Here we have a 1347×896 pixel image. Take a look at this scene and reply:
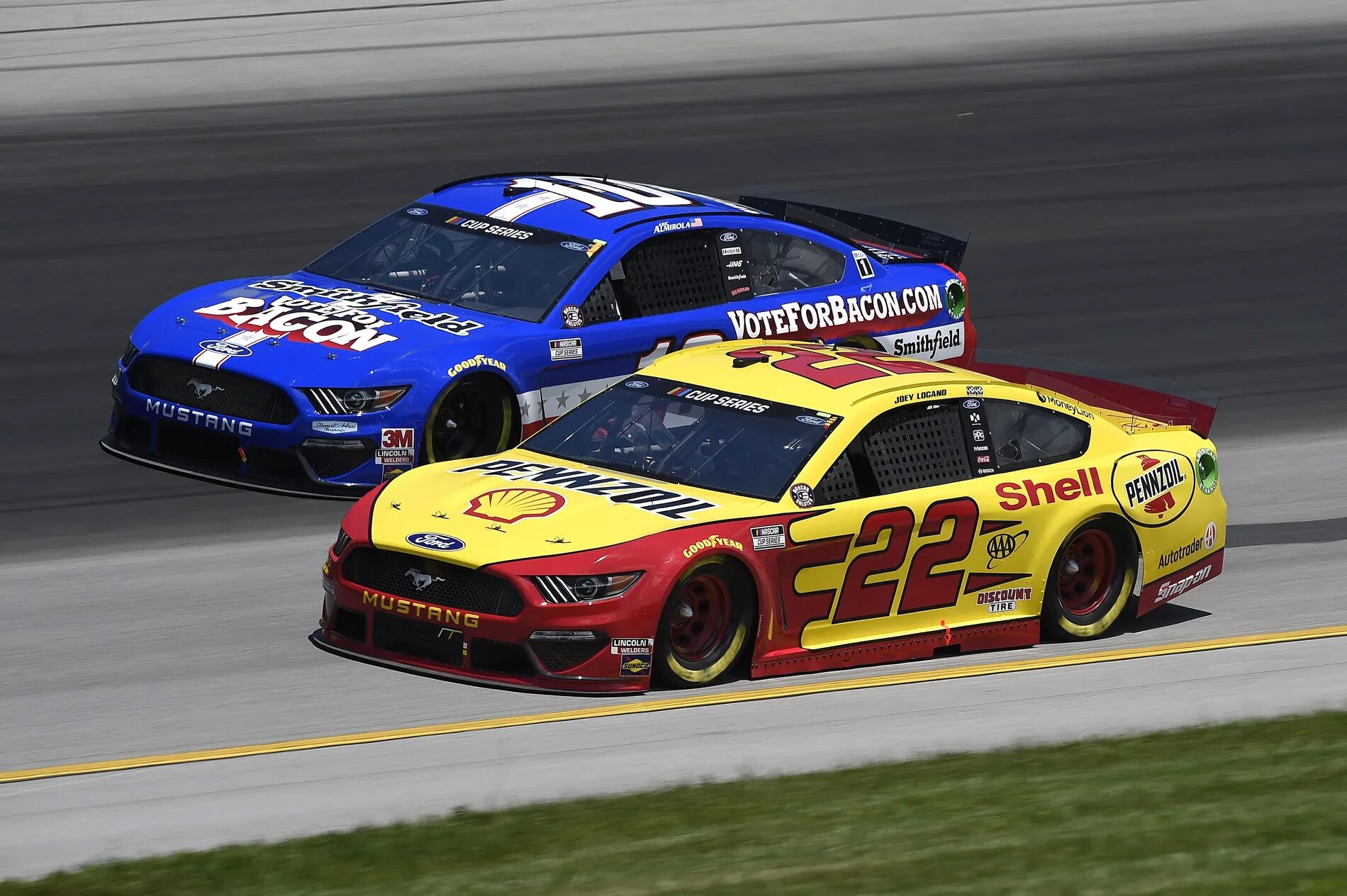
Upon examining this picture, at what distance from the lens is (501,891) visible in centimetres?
612

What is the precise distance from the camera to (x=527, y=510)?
886 centimetres

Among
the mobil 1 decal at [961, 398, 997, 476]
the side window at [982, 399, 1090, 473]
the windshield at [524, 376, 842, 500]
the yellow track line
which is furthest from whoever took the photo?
the side window at [982, 399, 1090, 473]

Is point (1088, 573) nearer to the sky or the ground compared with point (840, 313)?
nearer to the ground

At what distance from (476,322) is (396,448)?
1004 millimetres

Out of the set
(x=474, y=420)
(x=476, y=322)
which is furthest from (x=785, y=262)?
(x=474, y=420)

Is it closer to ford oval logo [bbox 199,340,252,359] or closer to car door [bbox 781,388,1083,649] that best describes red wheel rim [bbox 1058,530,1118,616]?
car door [bbox 781,388,1083,649]

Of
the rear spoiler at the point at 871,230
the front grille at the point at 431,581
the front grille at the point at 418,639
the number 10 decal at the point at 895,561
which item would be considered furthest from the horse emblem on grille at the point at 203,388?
the rear spoiler at the point at 871,230

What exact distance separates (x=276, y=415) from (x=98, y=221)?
296 inches

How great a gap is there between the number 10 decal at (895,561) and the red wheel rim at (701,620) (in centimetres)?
30

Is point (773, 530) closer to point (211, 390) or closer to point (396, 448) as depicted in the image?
point (396, 448)

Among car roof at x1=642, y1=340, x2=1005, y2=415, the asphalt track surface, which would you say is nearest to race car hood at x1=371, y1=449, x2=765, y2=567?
the asphalt track surface

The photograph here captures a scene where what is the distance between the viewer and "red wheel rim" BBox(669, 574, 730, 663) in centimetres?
874

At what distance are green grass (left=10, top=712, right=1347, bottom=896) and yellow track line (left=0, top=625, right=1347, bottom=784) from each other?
1024mm

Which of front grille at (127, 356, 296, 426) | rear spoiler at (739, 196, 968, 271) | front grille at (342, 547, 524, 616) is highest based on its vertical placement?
rear spoiler at (739, 196, 968, 271)
